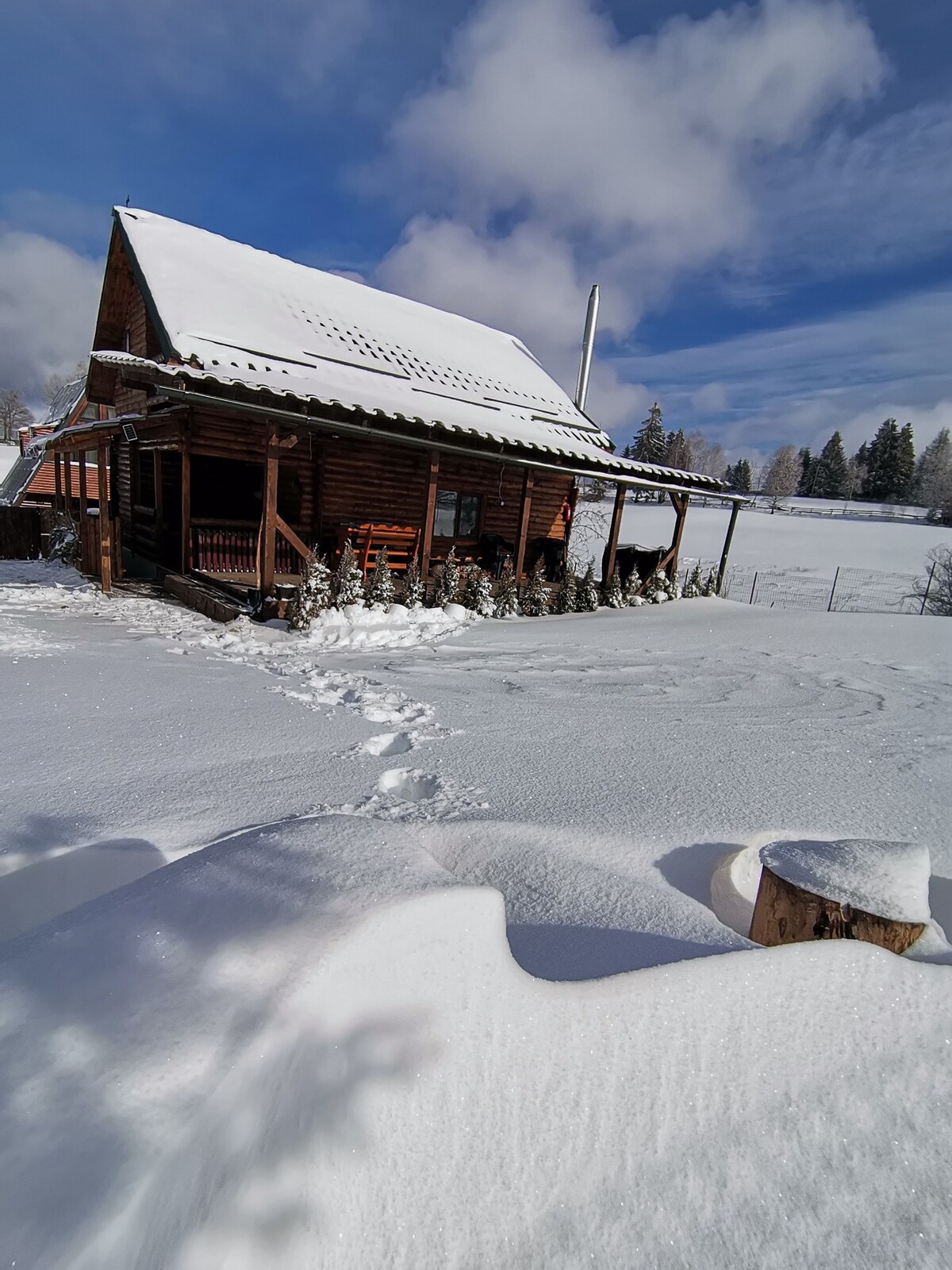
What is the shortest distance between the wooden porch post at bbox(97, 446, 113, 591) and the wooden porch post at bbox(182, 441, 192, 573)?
3.66 ft

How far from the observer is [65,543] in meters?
12.9

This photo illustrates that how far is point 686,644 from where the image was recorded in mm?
8062

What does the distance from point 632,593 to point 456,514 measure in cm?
437

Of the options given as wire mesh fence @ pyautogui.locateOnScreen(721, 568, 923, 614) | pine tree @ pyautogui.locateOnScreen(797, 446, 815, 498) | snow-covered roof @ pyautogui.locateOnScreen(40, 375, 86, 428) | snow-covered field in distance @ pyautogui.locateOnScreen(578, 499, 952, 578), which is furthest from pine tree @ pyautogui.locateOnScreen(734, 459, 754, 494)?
snow-covered roof @ pyautogui.locateOnScreen(40, 375, 86, 428)

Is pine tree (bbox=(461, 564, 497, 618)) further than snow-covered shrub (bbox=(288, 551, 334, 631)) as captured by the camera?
Yes

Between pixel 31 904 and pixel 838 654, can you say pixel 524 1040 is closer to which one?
pixel 31 904

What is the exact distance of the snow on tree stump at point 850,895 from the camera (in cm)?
182

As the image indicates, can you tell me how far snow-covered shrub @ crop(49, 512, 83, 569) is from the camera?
1238 cm

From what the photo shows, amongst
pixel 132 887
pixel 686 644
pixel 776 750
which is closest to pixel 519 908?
pixel 132 887

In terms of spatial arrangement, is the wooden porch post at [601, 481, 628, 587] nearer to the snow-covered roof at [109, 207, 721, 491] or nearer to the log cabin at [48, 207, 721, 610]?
the log cabin at [48, 207, 721, 610]

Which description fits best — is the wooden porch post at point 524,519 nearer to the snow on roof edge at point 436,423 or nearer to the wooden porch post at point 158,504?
the snow on roof edge at point 436,423

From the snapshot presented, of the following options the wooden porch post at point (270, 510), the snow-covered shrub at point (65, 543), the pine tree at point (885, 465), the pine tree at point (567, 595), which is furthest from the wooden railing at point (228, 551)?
the pine tree at point (885, 465)

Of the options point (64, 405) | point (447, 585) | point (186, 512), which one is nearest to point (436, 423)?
point (447, 585)

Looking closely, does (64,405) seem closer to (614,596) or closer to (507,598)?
(507,598)
